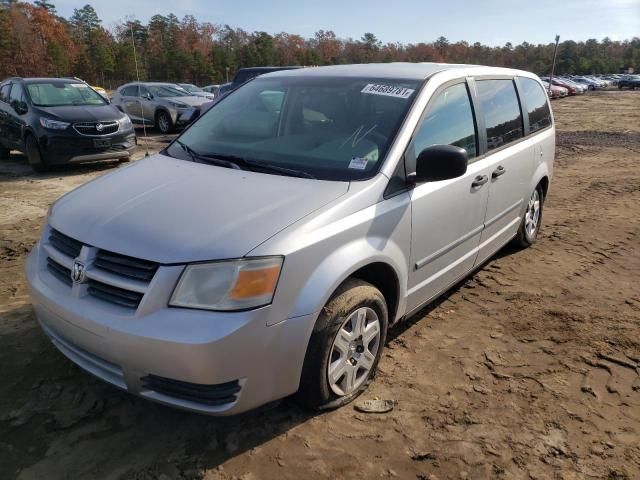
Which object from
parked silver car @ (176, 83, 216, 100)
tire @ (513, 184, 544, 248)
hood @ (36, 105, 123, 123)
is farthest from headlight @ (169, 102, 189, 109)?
tire @ (513, 184, 544, 248)

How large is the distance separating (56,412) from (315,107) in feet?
7.70

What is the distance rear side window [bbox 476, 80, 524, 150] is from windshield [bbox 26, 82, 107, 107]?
815cm

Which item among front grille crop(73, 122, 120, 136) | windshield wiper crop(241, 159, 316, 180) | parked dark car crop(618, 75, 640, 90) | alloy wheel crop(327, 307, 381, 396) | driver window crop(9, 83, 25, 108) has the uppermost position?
parked dark car crop(618, 75, 640, 90)

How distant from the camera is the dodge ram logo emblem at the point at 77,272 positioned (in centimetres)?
234

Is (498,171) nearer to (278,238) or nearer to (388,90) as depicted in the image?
(388,90)

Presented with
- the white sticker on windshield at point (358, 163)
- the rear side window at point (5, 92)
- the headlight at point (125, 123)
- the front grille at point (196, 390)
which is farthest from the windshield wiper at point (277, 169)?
the rear side window at point (5, 92)

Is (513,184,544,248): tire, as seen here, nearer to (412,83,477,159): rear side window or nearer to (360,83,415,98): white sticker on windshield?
(412,83,477,159): rear side window

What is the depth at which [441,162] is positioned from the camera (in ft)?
8.91

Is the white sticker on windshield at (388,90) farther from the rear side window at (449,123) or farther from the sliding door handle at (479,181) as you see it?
the sliding door handle at (479,181)

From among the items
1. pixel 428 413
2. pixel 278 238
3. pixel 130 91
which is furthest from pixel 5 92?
pixel 428 413

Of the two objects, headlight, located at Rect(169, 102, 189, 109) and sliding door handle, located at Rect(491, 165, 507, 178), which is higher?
headlight, located at Rect(169, 102, 189, 109)

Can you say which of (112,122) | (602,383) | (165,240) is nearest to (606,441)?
(602,383)

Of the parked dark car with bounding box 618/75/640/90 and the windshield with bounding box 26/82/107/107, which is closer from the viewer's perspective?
the windshield with bounding box 26/82/107/107

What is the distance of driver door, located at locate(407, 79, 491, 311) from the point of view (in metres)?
3.00
